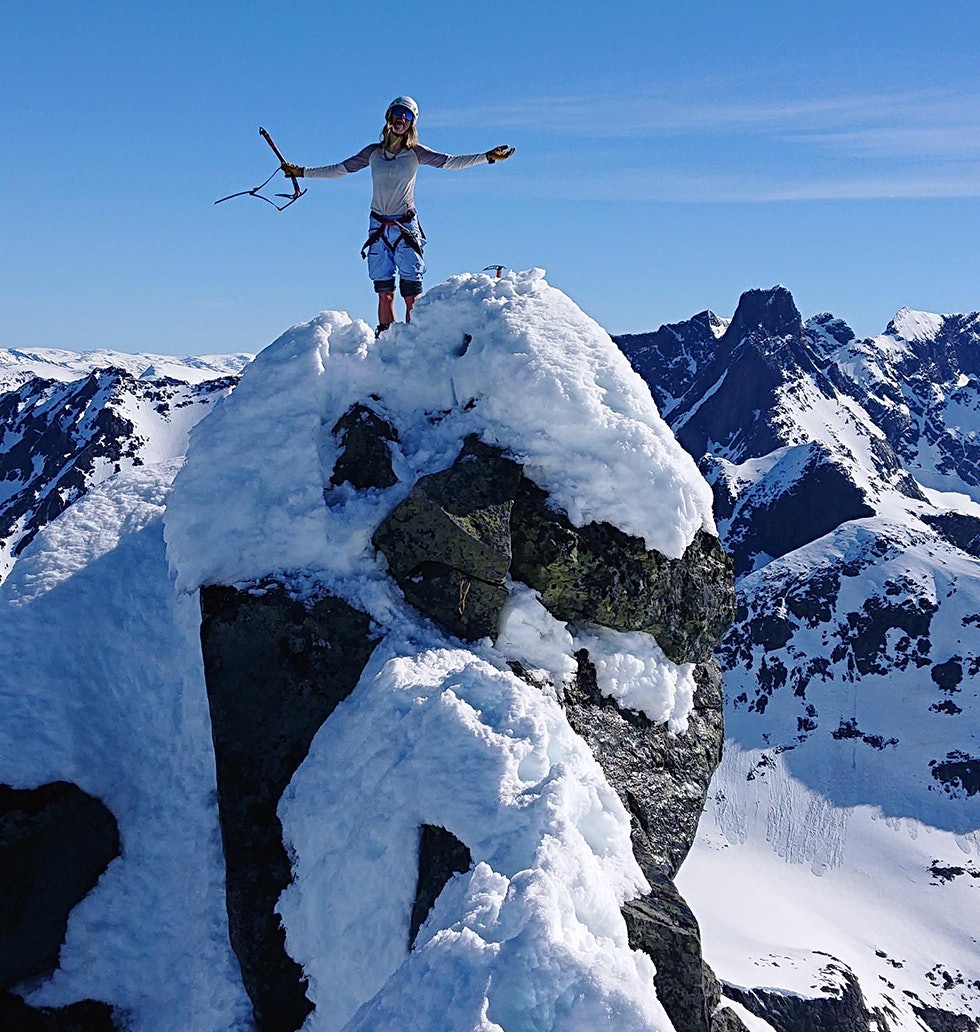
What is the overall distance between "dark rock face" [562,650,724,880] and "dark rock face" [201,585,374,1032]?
335cm

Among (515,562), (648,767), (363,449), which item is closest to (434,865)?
(648,767)

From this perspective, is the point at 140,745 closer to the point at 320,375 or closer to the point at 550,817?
the point at 320,375

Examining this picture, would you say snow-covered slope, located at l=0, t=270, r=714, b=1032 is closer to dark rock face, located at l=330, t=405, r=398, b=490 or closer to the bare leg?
dark rock face, located at l=330, t=405, r=398, b=490

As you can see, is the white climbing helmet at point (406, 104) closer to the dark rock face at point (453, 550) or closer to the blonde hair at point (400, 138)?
the blonde hair at point (400, 138)

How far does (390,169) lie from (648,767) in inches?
452

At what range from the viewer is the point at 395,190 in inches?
648

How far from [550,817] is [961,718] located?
16435 centimetres

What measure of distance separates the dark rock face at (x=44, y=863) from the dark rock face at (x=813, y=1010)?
5203 cm

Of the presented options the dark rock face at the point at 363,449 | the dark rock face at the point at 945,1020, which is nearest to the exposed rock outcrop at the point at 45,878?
the dark rock face at the point at 363,449

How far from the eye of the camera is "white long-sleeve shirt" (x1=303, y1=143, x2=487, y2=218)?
16.2 meters

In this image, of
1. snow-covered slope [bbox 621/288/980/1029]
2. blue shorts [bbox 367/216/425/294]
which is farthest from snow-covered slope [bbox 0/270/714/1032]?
snow-covered slope [bbox 621/288/980/1029]

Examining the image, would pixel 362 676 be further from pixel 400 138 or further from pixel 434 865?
pixel 400 138

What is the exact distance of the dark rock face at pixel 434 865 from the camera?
9.62 meters

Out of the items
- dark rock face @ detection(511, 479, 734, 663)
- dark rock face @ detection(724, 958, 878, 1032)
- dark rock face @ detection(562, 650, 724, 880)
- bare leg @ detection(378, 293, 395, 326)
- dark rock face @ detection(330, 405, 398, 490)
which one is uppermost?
bare leg @ detection(378, 293, 395, 326)
